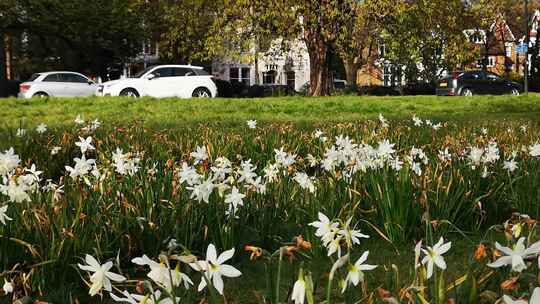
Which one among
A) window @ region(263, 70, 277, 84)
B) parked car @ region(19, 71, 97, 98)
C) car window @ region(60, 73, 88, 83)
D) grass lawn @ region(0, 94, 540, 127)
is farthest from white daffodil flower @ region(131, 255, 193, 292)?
window @ region(263, 70, 277, 84)

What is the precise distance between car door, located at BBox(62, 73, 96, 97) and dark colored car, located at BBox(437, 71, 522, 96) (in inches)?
687

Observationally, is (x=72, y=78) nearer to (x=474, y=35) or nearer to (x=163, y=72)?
(x=163, y=72)

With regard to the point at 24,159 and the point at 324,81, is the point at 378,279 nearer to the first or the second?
the point at 24,159

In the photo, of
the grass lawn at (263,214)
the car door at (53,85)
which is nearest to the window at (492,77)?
the car door at (53,85)

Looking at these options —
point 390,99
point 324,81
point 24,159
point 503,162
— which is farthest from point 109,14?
point 503,162

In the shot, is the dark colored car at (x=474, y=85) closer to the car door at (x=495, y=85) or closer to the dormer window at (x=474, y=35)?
the car door at (x=495, y=85)

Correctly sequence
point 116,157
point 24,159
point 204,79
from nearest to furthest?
1. point 116,157
2. point 24,159
3. point 204,79

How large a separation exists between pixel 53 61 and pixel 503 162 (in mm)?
39398

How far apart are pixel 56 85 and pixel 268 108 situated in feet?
47.1

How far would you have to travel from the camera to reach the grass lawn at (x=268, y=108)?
1234 centimetres

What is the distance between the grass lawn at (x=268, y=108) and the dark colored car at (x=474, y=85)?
1473cm

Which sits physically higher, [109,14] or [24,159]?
[109,14]

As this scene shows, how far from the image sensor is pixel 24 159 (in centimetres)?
503

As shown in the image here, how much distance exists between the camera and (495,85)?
31656 mm
